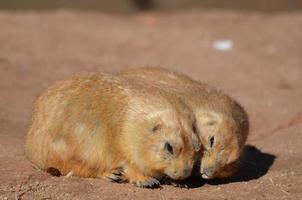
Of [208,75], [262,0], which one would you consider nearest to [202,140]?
[208,75]

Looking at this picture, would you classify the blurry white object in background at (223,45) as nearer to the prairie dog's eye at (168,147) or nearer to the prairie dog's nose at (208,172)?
the prairie dog's nose at (208,172)

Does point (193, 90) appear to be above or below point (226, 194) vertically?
above

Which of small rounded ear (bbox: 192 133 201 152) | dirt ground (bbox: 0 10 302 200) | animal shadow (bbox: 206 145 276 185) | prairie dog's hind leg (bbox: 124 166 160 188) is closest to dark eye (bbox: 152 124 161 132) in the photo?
small rounded ear (bbox: 192 133 201 152)

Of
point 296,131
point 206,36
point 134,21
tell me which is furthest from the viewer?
point 134,21

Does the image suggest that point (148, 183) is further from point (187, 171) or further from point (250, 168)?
point (250, 168)

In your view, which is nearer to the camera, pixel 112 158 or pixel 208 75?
pixel 112 158

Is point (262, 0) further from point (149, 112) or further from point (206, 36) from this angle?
point (149, 112)
